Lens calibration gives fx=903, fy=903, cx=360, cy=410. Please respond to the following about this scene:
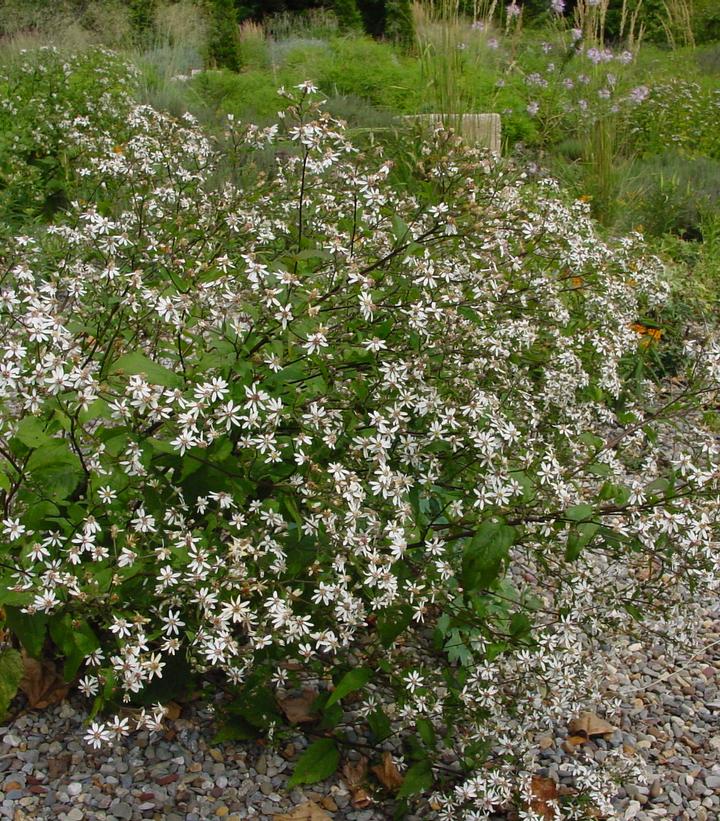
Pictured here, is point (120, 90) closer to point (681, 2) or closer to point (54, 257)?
point (54, 257)

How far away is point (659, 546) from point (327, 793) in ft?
3.95

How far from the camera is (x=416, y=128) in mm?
7535

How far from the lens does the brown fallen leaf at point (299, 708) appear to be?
2.75 metres

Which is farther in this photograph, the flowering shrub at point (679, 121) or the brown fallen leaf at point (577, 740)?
the flowering shrub at point (679, 121)

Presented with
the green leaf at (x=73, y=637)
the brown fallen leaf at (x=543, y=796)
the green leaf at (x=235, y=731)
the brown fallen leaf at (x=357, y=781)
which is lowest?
the brown fallen leaf at (x=543, y=796)

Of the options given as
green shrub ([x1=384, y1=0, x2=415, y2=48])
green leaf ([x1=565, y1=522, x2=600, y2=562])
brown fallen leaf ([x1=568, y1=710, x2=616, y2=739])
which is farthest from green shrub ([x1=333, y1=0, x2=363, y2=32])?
green leaf ([x1=565, y1=522, x2=600, y2=562])

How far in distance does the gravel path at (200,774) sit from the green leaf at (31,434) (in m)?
0.95

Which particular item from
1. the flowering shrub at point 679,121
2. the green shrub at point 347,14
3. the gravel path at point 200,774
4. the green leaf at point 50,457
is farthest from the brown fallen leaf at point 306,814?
the green shrub at point 347,14

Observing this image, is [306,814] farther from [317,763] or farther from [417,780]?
[417,780]

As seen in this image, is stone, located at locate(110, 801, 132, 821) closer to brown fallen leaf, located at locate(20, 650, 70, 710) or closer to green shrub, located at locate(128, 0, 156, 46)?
brown fallen leaf, located at locate(20, 650, 70, 710)

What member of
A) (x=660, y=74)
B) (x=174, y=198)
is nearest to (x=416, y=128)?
(x=174, y=198)

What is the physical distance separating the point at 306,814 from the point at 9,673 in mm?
911

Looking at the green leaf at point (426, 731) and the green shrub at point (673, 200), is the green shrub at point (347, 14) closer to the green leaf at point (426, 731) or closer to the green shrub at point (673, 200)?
the green shrub at point (673, 200)

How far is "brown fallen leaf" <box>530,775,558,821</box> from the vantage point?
267cm
